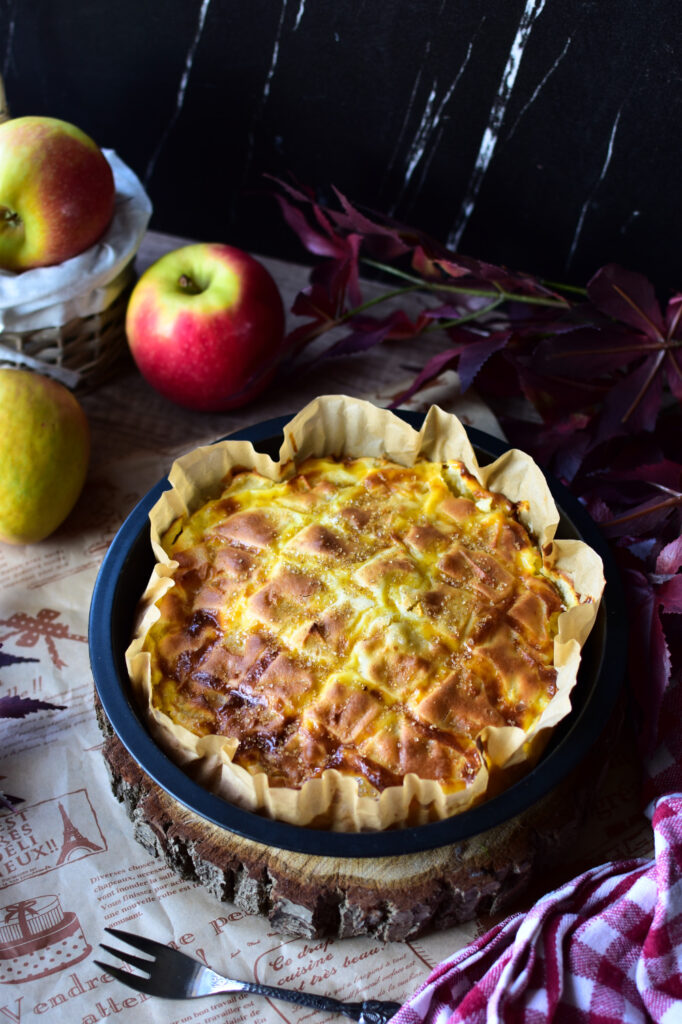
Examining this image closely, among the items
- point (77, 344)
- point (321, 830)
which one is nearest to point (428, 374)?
point (77, 344)

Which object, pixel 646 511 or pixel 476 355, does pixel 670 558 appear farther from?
pixel 476 355

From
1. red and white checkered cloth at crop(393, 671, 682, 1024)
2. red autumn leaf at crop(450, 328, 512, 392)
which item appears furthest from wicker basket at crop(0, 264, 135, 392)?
red and white checkered cloth at crop(393, 671, 682, 1024)

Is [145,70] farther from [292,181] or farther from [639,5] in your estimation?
[639,5]

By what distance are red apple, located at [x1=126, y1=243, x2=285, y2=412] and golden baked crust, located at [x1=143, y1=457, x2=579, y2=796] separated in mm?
315

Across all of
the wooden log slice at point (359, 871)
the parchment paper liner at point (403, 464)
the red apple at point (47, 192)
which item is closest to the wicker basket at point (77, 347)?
the red apple at point (47, 192)

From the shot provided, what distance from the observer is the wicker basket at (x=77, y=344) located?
1.45 m

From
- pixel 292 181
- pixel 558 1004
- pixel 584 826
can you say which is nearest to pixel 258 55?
pixel 292 181

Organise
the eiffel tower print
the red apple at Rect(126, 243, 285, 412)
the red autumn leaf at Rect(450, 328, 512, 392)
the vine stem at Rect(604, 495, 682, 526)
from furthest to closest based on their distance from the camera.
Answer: the red apple at Rect(126, 243, 285, 412) → the red autumn leaf at Rect(450, 328, 512, 392) → the vine stem at Rect(604, 495, 682, 526) → the eiffel tower print

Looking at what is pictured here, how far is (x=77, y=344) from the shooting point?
1.51 metres

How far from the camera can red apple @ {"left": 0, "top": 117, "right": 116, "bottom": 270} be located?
1.36 meters

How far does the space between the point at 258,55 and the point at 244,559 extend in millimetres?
910

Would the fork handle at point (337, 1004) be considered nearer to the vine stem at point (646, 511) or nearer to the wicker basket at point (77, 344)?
the vine stem at point (646, 511)

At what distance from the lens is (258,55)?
154 cm

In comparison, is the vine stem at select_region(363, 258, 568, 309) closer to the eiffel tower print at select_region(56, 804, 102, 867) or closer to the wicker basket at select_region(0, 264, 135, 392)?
the wicker basket at select_region(0, 264, 135, 392)
